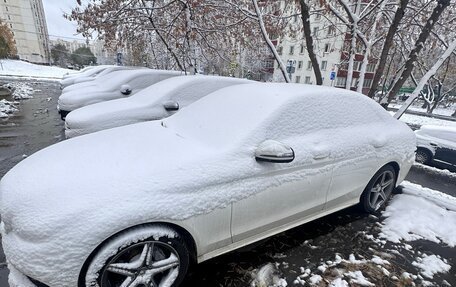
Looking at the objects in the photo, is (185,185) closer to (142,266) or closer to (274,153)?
(142,266)

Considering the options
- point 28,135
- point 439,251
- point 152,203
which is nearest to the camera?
point 152,203

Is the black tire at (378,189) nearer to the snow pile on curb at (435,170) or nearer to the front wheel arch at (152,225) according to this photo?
the front wheel arch at (152,225)

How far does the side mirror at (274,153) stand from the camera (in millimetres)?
2174

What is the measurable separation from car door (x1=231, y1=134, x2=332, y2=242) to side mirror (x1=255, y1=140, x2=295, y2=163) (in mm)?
70

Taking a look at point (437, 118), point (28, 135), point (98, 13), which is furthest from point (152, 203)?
point (437, 118)

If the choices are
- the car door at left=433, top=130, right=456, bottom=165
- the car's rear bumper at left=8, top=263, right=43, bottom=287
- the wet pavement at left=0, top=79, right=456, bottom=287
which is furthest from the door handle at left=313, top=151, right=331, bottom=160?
the car door at left=433, top=130, right=456, bottom=165

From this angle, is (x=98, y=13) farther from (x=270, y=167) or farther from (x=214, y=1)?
(x=270, y=167)

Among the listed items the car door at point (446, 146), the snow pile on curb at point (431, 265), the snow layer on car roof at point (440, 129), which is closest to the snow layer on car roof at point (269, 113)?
the snow pile on curb at point (431, 265)

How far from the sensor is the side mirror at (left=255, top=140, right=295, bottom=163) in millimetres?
2174

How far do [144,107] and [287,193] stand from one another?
11.4ft

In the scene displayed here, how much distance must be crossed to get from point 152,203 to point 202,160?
1.66 ft

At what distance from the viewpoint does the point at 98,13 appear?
348 inches

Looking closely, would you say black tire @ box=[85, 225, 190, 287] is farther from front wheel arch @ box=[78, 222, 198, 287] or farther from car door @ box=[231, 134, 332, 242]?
car door @ box=[231, 134, 332, 242]

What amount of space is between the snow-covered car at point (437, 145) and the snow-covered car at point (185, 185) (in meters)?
5.12
